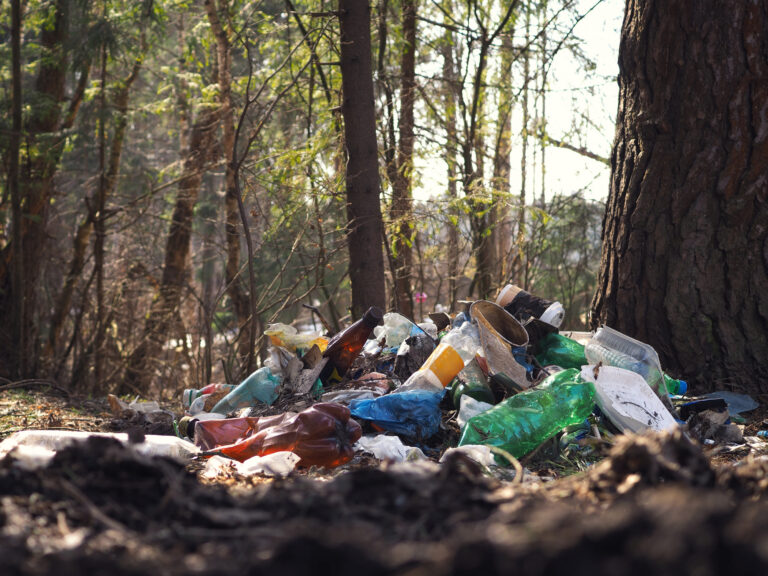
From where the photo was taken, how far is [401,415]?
3.31 metres

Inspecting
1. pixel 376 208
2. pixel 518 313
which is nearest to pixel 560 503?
pixel 518 313

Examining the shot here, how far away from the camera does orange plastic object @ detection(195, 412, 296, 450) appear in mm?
3355

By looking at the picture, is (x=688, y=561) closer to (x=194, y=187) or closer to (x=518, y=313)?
(x=518, y=313)

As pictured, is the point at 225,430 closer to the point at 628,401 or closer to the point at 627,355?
the point at 628,401

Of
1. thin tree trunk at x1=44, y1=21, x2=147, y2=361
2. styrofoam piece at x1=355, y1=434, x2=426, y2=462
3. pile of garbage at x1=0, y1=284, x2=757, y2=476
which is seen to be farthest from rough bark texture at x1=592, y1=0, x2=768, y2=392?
thin tree trunk at x1=44, y1=21, x2=147, y2=361

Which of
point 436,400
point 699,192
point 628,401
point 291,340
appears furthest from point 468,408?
point 699,192

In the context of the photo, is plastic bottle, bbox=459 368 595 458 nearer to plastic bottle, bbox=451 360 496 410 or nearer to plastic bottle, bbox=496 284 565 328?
plastic bottle, bbox=451 360 496 410

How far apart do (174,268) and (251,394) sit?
7549 mm

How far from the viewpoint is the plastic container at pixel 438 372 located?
3607mm

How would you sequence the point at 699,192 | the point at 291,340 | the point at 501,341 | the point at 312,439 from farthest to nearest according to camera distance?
the point at 291,340, the point at 699,192, the point at 501,341, the point at 312,439

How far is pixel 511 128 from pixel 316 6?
3726 millimetres

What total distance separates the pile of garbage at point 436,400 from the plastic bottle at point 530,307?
1cm

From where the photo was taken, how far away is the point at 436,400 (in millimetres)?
3404

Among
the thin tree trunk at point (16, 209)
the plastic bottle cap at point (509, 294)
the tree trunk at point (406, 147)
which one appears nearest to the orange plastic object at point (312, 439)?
the plastic bottle cap at point (509, 294)
